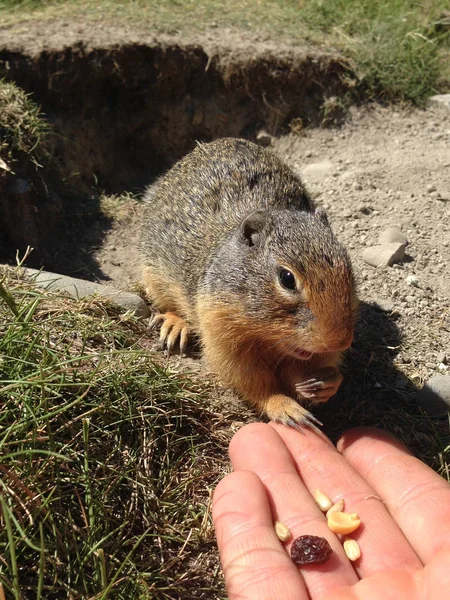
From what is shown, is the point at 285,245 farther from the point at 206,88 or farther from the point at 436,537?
the point at 206,88

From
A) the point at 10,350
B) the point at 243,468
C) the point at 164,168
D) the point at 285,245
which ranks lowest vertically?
the point at 164,168

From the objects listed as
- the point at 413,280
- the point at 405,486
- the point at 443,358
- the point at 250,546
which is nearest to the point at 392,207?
the point at 413,280

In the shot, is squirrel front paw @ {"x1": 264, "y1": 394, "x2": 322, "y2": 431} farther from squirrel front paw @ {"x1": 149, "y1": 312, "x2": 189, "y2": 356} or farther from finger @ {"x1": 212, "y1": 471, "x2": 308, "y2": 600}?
squirrel front paw @ {"x1": 149, "y1": 312, "x2": 189, "y2": 356}

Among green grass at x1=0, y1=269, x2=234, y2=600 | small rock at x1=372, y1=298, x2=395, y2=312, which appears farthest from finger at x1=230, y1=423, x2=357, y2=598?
small rock at x1=372, y1=298, x2=395, y2=312

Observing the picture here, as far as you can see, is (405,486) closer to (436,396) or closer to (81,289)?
(436,396)

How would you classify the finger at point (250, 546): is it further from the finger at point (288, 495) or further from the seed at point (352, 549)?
the seed at point (352, 549)

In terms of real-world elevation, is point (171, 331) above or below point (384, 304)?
below

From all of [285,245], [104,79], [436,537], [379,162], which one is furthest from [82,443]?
[104,79]
